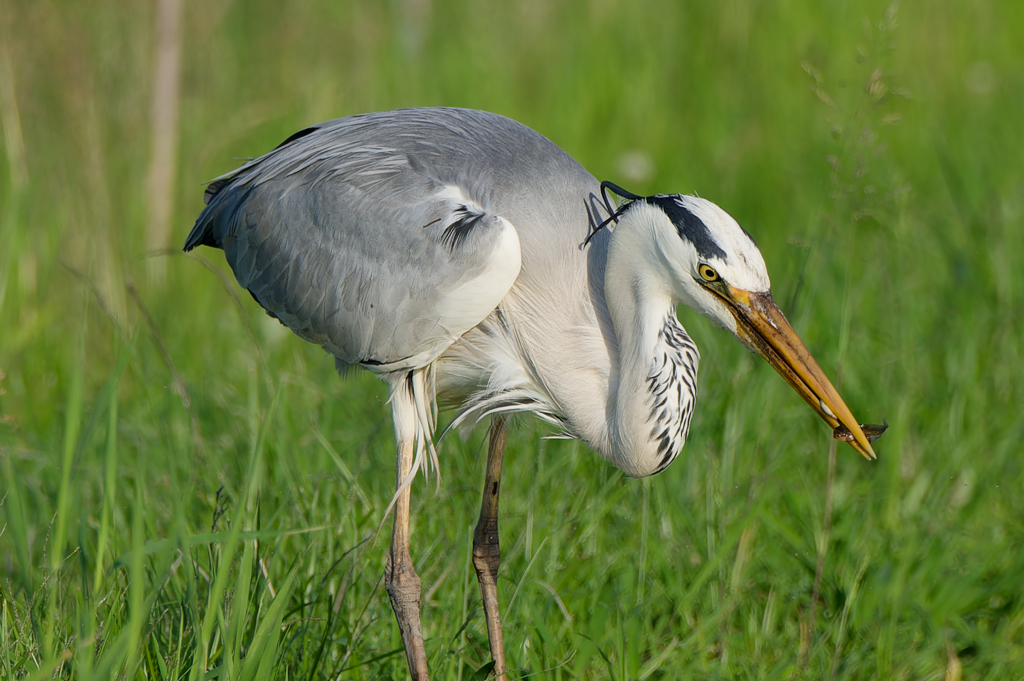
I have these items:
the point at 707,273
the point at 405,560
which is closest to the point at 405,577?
the point at 405,560

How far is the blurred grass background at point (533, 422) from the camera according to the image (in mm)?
2717

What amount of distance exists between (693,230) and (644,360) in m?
0.41

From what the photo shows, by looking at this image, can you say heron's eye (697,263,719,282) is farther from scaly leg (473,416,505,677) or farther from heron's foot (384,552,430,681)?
heron's foot (384,552,430,681)

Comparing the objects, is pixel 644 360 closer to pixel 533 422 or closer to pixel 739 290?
pixel 739 290

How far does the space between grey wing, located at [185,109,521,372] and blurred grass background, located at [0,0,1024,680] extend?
311 millimetres

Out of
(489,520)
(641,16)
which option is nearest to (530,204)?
(489,520)

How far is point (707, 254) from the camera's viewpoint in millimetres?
2459

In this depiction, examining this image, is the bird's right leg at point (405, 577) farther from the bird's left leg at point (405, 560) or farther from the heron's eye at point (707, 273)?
the heron's eye at point (707, 273)

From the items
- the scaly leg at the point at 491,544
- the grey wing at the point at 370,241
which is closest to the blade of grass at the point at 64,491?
the grey wing at the point at 370,241

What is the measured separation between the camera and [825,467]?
3.83 metres

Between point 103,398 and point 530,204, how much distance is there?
4.42 feet

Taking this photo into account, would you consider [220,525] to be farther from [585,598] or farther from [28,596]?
[585,598]

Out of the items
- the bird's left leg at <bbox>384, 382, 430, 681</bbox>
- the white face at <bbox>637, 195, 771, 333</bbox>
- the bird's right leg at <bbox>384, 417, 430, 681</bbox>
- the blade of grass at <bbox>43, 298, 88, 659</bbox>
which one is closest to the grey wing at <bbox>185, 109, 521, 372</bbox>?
the bird's left leg at <bbox>384, 382, 430, 681</bbox>

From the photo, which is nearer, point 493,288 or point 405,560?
point 493,288
